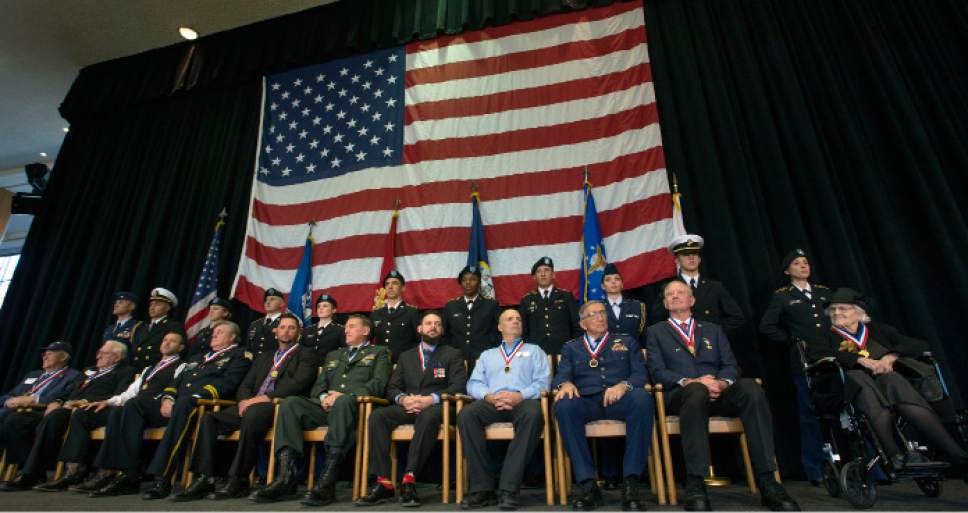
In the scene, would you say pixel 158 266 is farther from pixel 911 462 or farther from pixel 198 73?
pixel 911 462

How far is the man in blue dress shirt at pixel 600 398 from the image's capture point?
2.41 meters

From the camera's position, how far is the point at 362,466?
291cm

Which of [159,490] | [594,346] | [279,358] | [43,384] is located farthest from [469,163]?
[43,384]

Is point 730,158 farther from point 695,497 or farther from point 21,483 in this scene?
point 21,483

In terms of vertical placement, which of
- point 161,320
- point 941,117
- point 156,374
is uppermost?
point 941,117

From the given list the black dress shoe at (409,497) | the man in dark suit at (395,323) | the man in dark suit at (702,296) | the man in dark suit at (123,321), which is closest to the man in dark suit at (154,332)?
the man in dark suit at (123,321)

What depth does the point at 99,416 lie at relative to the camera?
3.68 meters

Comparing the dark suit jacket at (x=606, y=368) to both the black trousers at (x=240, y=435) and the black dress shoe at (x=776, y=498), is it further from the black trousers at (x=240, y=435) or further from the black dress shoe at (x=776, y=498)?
the black trousers at (x=240, y=435)

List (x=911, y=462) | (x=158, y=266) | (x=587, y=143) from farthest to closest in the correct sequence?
(x=158, y=266)
(x=587, y=143)
(x=911, y=462)

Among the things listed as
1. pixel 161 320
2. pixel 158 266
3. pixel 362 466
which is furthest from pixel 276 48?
pixel 362 466

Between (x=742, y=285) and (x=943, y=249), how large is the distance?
1.35 m

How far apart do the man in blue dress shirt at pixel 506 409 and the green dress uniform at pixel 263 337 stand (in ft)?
6.58

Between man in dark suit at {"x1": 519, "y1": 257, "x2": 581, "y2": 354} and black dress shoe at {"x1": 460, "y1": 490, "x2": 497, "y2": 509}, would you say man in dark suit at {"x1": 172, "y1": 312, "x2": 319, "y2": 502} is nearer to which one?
black dress shoe at {"x1": 460, "y1": 490, "x2": 497, "y2": 509}

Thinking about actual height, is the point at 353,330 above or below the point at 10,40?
below
